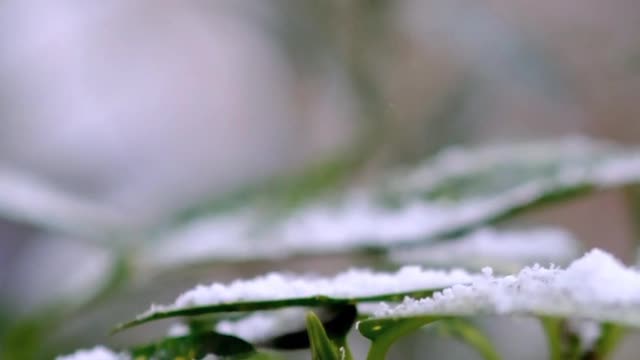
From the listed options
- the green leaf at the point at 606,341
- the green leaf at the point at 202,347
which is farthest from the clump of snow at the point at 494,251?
the green leaf at the point at 202,347

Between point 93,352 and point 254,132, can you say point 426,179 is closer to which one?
point 93,352

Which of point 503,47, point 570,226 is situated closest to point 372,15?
point 503,47

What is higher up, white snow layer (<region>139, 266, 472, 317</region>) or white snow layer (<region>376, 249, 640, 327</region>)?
white snow layer (<region>139, 266, 472, 317</region>)

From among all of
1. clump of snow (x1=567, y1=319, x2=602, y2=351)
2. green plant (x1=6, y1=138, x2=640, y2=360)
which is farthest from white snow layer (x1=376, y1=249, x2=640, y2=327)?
clump of snow (x1=567, y1=319, x2=602, y2=351)

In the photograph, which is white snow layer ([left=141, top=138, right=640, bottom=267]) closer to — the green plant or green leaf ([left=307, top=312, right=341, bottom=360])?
the green plant

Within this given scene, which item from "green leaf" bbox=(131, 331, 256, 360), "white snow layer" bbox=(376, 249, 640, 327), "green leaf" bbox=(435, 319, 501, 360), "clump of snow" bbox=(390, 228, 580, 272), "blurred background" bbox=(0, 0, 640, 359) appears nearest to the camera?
"white snow layer" bbox=(376, 249, 640, 327)

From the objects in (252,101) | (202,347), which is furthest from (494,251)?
(252,101)

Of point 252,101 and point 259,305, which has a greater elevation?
point 252,101

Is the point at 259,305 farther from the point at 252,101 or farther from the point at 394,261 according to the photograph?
the point at 252,101
